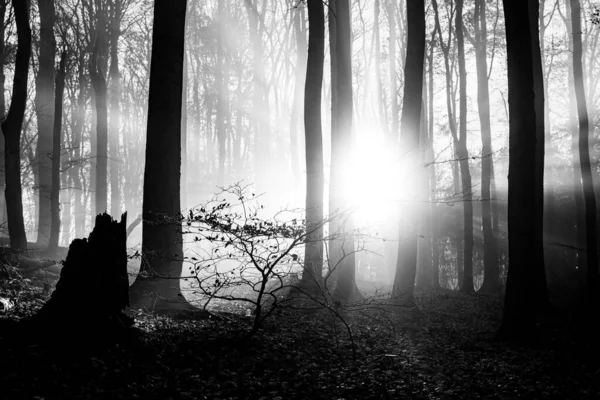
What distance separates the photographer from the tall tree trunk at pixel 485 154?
15.7 metres

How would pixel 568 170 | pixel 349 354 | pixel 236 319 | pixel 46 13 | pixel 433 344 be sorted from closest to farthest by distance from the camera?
1. pixel 349 354
2. pixel 236 319
3. pixel 433 344
4. pixel 46 13
5. pixel 568 170

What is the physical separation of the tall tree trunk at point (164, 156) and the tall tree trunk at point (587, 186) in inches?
358

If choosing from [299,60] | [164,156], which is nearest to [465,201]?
[164,156]

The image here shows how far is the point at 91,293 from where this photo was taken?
15.4 feet

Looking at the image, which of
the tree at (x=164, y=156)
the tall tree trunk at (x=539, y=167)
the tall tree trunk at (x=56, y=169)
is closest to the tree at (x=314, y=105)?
the tree at (x=164, y=156)

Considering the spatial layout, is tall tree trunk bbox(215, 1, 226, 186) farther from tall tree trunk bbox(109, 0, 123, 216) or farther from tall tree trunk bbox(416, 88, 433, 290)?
tall tree trunk bbox(416, 88, 433, 290)

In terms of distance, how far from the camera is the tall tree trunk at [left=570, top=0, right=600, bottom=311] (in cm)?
1214

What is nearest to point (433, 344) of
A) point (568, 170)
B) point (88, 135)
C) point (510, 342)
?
point (510, 342)

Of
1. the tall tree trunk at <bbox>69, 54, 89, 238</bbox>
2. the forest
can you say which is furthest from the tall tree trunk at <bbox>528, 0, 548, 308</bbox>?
the tall tree trunk at <bbox>69, 54, 89, 238</bbox>

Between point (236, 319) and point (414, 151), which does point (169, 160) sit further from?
point (414, 151)

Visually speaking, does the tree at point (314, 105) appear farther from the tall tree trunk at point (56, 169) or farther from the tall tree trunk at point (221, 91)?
the tall tree trunk at point (221, 91)

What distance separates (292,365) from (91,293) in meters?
2.36

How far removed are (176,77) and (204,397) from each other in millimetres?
5496

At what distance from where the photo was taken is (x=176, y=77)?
25.0 feet
